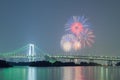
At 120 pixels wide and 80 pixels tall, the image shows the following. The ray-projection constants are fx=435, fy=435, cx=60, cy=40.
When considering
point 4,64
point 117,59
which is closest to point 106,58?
point 117,59

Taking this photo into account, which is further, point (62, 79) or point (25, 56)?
point (25, 56)

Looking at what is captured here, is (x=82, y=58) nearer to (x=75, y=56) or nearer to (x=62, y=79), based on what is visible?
(x=75, y=56)

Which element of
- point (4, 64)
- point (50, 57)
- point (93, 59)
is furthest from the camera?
point (4, 64)

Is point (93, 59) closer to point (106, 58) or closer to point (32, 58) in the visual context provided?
point (106, 58)

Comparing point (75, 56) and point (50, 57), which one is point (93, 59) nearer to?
point (75, 56)

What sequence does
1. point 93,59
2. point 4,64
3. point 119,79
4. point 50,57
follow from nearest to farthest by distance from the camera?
point 119,79 < point 93,59 < point 50,57 < point 4,64

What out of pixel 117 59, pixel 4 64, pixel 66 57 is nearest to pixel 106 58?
pixel 117 59

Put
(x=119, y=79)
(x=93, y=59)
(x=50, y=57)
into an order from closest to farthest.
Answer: (x=119, y=79) < (x=93, y=59) < (x=50, y=57)

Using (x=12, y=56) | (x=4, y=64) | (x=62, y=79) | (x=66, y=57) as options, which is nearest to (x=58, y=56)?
(x=66, y=57)

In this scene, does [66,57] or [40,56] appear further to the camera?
[40,56]
